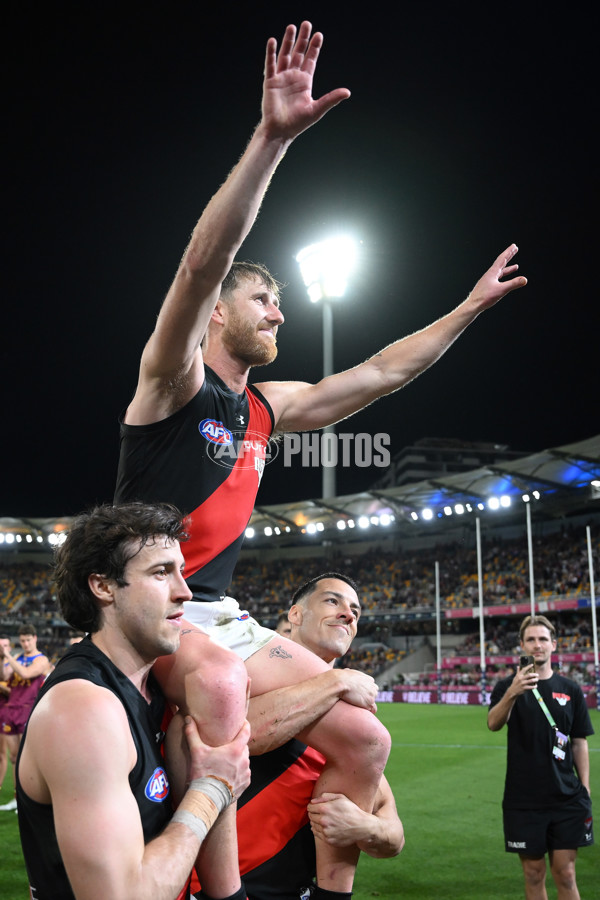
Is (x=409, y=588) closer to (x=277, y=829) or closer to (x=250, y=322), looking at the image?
(x=277, y=829)

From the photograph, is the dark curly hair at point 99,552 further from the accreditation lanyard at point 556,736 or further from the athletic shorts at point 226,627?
the accreditation lanyard at point 556,736

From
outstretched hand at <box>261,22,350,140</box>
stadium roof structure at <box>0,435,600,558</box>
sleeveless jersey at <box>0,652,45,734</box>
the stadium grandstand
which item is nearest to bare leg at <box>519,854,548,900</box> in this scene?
outstretched hand at <box>261,22,350,140</box>

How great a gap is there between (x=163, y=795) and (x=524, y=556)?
48.0 metres

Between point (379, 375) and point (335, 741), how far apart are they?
6.35 feet

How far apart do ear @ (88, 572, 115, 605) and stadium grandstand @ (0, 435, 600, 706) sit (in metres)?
32.0

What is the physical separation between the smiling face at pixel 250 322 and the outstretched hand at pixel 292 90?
1023 mm

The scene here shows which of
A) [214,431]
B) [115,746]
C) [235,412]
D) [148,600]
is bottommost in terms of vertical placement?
[115,746]

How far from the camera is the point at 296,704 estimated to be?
10.4 ft

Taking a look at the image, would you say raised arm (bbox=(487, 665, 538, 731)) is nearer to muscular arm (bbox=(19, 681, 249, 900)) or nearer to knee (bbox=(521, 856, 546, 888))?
knee (bbox=(521, 856, 546, 888))

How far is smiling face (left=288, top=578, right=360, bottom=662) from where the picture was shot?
434 centimetres

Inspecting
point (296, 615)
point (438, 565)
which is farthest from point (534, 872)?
point (438, 565)

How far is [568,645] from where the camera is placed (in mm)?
39094

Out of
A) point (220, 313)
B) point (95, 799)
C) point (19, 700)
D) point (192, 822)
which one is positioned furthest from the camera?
point (19, 700)

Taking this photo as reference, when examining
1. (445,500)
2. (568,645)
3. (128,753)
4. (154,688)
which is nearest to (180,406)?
(154,688)
